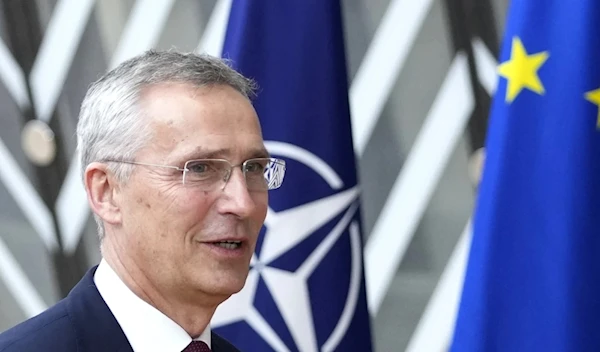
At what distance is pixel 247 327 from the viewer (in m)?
2.60

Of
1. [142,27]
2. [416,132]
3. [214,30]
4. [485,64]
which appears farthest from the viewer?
[142,27]

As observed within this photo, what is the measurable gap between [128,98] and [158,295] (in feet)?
0.95

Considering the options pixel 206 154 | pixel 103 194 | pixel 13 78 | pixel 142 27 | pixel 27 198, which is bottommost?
pixel 27 198

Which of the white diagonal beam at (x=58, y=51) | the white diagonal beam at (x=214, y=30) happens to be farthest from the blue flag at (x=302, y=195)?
the white diagonal beam at (x=58, y=51)

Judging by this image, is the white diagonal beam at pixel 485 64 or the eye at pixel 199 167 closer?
the eye at pixel 199 167

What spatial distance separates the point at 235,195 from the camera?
152cm

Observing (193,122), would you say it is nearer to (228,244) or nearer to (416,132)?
(228,244)

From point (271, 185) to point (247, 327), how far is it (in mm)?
957

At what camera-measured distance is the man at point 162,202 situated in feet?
4.95

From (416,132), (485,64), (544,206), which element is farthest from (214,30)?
(544,206)

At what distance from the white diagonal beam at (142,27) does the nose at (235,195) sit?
98.4 inches

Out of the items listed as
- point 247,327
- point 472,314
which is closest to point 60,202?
point 247,327

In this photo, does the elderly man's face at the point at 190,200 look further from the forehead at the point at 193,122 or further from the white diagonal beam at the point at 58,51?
the white diagonal beam at the point at 58,51

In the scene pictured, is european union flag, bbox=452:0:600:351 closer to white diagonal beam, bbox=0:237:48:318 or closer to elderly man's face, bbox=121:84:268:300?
elderly man's face, bbox=121:84:268:300
